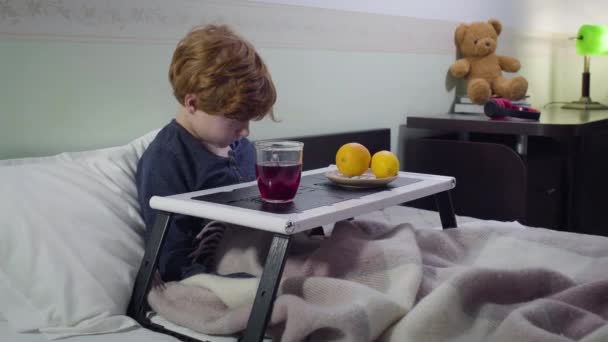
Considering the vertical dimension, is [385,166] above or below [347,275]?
above

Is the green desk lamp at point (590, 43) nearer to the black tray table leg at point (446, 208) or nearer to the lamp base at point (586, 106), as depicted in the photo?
the lamp base at point (586, 106)

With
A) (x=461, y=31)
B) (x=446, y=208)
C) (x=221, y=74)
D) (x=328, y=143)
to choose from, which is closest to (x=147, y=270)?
(x=221, y=74)

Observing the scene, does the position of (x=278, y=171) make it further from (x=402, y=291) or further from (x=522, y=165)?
(x=522, y=165)

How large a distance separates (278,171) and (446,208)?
488mm

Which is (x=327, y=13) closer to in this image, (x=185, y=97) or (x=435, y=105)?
(x=435, y=105)

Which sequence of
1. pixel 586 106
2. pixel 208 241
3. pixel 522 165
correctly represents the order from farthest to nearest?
pixel 586 106 < pixel 522 165 < pixel 208 241

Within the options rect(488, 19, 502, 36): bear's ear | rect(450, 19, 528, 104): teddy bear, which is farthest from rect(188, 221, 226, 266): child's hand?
rect(488, 19, 502, 36): bear's ear

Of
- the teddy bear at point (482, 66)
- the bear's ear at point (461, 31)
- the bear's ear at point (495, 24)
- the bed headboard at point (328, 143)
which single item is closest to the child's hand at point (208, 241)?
the bed headboard at point (328, 143)

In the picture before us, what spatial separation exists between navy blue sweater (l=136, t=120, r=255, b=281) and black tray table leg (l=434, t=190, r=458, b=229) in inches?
A: 16.5

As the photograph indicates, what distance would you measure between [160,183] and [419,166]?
142 cm

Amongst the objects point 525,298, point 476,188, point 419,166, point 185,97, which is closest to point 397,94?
point 419,166

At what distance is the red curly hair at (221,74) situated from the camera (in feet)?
4.15

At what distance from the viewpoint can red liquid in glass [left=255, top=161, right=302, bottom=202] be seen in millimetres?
1098

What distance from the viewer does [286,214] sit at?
100cm
